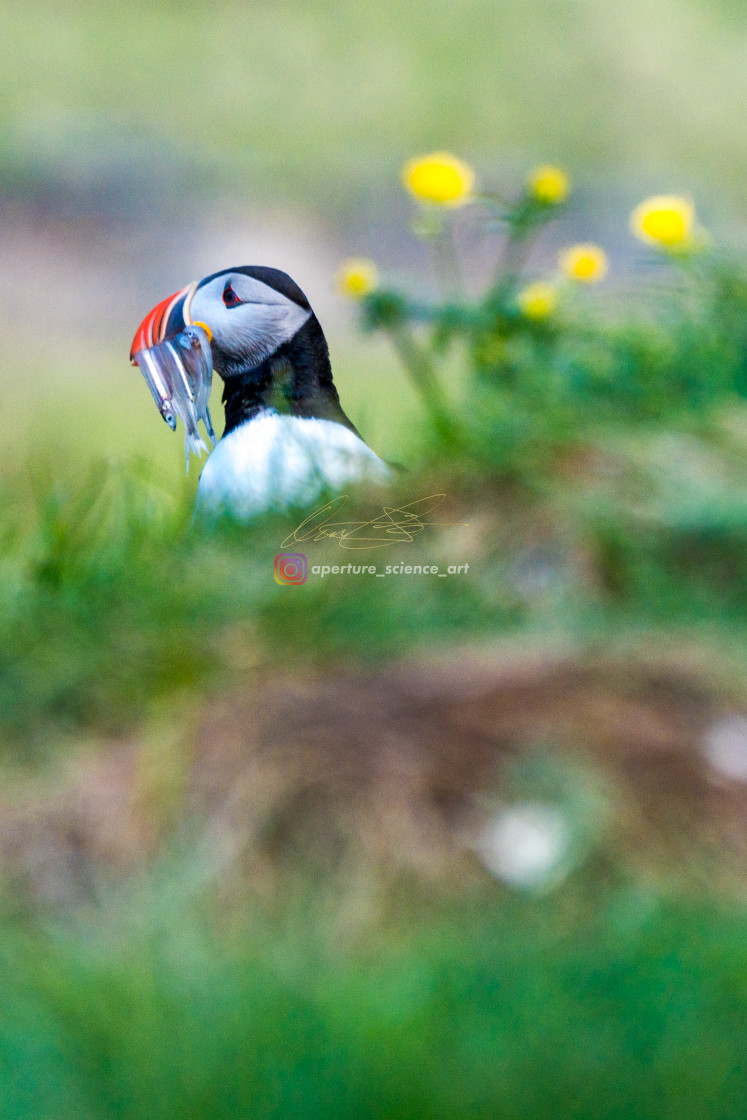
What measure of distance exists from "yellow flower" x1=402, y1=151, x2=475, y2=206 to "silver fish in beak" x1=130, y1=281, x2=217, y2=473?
0.93 m

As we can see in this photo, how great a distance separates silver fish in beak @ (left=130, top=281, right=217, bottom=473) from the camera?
1590 mm

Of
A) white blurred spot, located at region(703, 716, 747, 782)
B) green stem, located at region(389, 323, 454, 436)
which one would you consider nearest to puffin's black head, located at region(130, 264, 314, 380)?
green stem, located at region(389, 323, 454, 436)

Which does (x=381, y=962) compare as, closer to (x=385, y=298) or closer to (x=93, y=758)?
(x=93, y=758)

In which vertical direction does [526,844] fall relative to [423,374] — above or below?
below

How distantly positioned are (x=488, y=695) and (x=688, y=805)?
0.37 metres

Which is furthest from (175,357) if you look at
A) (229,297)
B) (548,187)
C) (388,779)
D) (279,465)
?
(548,187)

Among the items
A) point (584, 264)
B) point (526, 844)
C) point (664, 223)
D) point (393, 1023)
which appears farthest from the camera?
point (584, 264)

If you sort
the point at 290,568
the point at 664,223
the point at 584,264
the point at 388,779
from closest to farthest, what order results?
the point at 388,779, the point at 290,568, the point at 664,223, the point at 584,264

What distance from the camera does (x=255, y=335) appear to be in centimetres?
164

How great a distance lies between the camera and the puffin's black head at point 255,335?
1.60 metres

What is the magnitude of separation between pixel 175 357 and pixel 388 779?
753 mm
